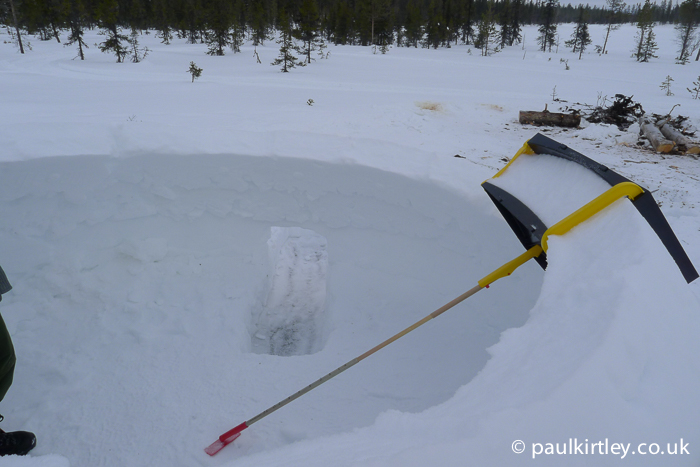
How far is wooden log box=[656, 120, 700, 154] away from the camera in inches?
239

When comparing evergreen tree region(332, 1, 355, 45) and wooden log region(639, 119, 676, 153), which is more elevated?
evergreen tree region(332, 1, 355, 45)

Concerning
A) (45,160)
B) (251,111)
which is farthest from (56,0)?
(45,160)

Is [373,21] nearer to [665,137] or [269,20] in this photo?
[269,20]

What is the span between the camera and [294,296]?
14.6ft

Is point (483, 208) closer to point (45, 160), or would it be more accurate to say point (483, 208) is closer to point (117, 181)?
point (117, 181)

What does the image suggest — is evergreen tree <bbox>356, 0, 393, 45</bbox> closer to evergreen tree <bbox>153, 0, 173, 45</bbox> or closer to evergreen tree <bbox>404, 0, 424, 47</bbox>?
evergreen tree <bbox>404, 0, 424, 47</bbox>

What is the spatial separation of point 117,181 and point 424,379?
375 centimetres

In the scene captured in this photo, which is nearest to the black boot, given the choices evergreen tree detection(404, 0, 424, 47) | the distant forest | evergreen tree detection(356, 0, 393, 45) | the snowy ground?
the snowy ground

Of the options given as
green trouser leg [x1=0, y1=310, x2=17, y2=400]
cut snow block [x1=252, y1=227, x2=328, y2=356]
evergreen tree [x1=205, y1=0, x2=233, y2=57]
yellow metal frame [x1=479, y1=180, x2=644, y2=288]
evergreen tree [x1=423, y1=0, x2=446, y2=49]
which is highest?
evergreen tree [x1=423, y1=0, x2=446, y2=49]

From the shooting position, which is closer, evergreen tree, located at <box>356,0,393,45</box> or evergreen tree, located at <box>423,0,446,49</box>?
evergreen tree, located at <box>356,0,393,45</box>

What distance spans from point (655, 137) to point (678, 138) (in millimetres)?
378

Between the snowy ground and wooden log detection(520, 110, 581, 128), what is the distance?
1.75 meters

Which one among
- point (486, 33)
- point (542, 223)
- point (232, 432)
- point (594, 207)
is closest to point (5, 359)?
point (232, 432)

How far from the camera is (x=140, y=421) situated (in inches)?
111
